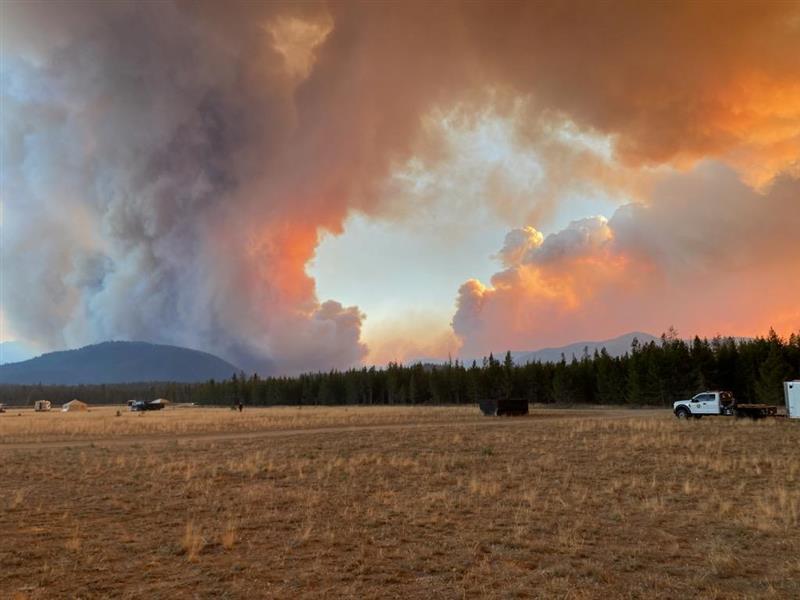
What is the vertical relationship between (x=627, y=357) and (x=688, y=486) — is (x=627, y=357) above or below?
above

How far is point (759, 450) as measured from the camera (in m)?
29.1

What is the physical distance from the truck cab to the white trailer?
431cm

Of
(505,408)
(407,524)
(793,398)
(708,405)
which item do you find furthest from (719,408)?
(407,524)

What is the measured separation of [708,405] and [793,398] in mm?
6717

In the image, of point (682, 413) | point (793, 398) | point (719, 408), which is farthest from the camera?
point (682, 413)

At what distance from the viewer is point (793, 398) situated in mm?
48469

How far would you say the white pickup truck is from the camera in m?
50.2

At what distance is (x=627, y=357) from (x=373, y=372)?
93.7m

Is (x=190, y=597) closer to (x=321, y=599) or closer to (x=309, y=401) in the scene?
(x=321, y=599)

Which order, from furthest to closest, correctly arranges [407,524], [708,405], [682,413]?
[682,413]
[708,405]
[407,524]

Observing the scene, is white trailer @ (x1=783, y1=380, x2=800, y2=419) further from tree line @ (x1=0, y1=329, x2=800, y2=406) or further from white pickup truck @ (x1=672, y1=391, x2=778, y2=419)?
tree line @ (x1=0, y1=329, x2=800, y2=406)

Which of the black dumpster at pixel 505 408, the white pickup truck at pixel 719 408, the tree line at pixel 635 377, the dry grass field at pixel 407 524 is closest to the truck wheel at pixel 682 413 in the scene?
the white pickup truck at pixel 719 408

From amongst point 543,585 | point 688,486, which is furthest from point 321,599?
point 688,486

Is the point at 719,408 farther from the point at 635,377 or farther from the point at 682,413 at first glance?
the point at 635,377
